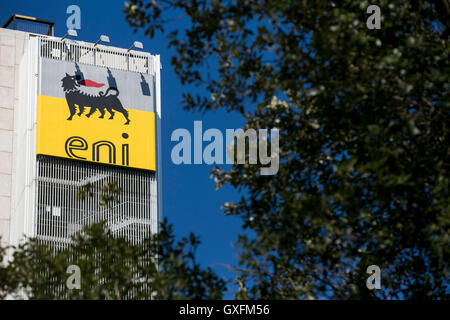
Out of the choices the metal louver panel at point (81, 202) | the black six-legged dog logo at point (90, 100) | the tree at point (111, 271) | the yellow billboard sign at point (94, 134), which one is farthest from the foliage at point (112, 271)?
the black six-legged dog logo at point (90, 100)

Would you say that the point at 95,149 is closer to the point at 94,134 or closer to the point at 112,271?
the point at 94,134

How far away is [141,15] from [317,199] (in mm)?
4837

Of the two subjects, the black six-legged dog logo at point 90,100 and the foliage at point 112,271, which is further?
the black six-legged dog logo at point 90,100

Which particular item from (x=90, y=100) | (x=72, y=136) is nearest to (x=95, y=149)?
(x=72, y=136)

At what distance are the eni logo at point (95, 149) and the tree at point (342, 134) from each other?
168ft

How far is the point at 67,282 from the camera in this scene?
53.2ft

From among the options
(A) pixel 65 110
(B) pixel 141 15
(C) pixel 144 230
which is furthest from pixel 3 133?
(B) pixel 141 15

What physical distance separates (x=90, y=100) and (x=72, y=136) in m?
3.89

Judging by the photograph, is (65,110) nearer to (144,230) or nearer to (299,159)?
(144,230)

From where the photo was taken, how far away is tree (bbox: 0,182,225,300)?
52.2ft

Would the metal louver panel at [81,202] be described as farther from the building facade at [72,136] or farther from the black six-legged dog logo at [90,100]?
the black six-legged dog logo at [90,100]

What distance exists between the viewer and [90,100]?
71.1 metres

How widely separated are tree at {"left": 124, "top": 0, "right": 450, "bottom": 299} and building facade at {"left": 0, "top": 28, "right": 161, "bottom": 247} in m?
47.6

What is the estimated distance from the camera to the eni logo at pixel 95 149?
6794cm
